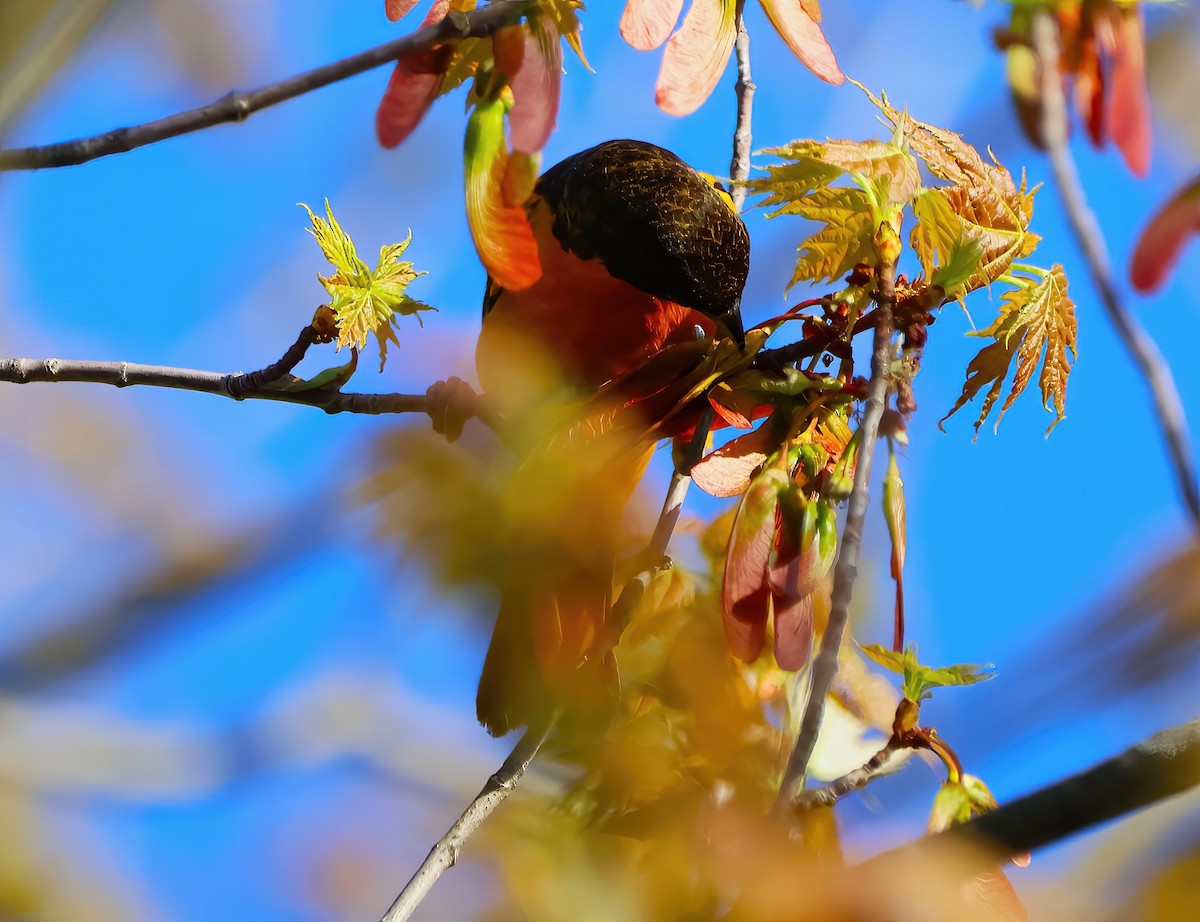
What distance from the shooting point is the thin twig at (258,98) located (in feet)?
2.00

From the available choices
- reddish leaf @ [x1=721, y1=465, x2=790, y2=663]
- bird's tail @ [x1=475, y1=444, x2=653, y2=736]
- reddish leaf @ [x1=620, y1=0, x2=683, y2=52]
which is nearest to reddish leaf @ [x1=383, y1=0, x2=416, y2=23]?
reddish leaf @ [x1=620, y1=0, x2=683, y2=52]

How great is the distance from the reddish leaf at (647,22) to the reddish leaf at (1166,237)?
0.47 metres

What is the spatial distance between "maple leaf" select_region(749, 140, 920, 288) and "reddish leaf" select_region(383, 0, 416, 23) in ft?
1.15

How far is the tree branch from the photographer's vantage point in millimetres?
413

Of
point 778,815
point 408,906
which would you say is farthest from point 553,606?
point 778,815

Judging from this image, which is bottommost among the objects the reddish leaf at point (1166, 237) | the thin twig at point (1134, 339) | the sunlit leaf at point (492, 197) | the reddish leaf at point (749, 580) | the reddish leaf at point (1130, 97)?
the thin twig at point (1134, 339)

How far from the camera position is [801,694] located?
3.66 ft

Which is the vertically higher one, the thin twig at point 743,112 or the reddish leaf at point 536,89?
the thin twig at point 743,112

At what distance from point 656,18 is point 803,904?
2.19 ft

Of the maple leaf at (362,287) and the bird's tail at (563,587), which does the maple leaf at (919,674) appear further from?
the maple leaf at (362,287)

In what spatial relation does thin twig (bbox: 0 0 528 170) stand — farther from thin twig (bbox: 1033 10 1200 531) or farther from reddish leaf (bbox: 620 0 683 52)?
thin twig (bbox: 1033 10 1200 531)

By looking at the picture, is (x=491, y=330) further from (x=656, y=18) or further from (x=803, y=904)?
(x=803, y=904)

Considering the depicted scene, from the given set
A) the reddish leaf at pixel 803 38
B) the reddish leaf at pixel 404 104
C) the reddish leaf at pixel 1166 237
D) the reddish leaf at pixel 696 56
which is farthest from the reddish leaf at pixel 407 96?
the reddish leaf at pixel 1166 237

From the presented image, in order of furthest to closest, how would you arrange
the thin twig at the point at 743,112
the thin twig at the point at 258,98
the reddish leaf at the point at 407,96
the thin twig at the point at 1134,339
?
1. the thin twig at the point at 743,112
2. the reddish leaf at the point at 407,96
3. the thin twig at the point at 258,98
4. the thin twig at the point at 1134,339
